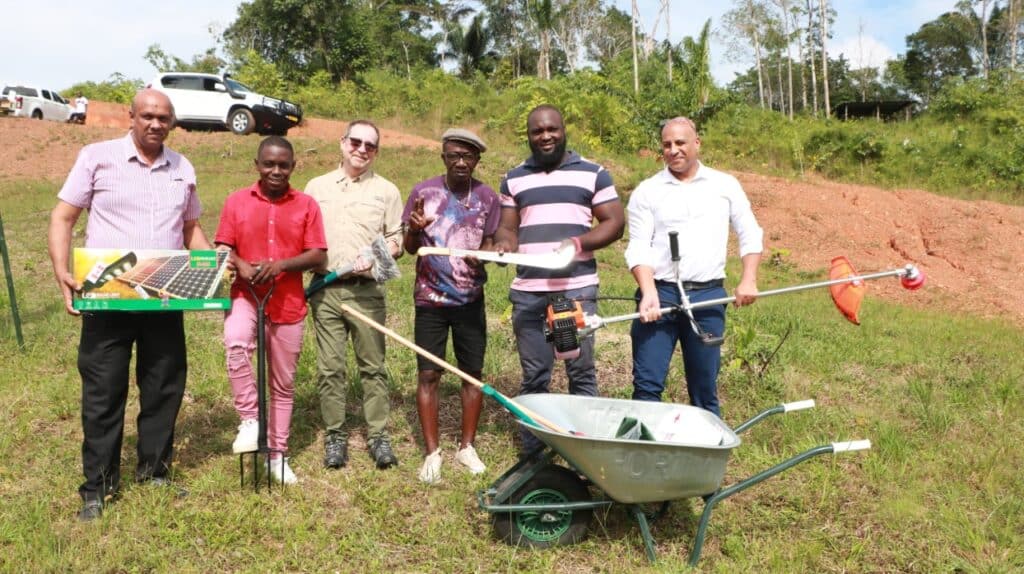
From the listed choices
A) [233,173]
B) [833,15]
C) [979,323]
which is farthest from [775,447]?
[833,15]

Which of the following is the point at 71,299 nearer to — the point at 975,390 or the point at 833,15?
the point at 975,390

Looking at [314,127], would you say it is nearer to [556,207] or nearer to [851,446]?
[556,207]

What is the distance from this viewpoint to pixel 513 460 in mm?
3938

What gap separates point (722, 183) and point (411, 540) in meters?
2.12

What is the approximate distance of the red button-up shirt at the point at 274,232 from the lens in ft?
11.0

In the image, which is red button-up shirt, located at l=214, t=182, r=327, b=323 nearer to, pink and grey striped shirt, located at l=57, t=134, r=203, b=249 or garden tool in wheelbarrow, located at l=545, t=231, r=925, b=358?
pink and grey striped shirt, located at l=57, t=134, r=203, b=249

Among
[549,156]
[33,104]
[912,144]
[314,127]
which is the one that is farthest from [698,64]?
[33,104]

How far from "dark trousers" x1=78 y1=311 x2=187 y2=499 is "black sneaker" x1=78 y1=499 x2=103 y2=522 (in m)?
0.03

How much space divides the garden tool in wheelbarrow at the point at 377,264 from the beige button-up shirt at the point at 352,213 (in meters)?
0.11

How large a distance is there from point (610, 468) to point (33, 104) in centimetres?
2510

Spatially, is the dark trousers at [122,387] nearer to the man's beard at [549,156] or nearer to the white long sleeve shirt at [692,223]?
the man's beard at [549,156]

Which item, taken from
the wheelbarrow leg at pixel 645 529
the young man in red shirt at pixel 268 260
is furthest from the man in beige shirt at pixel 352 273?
the wheelbarrow leg at pixel 645 529

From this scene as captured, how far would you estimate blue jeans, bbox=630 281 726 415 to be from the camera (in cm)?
323

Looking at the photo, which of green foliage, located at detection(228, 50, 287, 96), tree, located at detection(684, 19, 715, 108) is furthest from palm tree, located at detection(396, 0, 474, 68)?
tree, located at detection(684, 19, 715, 108)
